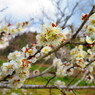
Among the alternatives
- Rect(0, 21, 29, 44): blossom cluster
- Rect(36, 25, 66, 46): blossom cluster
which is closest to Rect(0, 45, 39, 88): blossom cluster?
Rect(36, 25, 66, 46): blossom cluster

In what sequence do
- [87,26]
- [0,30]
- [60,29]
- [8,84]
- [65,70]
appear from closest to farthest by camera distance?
[60,29]
[87,26]
[8,84]
[65,70]
[0,30]

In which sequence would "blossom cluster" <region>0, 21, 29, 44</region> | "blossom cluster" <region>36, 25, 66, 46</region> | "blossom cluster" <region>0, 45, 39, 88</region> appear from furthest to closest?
"blossom cluster" <region>0, 21, 29, 44</region>
"blossom cluster" <region>0, 45, 39, 88</region>
"blossom cluster" <region>36, 25, 66, 46</region>

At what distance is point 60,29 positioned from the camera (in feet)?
3.94

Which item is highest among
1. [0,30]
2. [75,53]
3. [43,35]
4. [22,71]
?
[0,30]

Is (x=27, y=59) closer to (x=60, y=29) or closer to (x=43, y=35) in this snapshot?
(x=43, y=35)

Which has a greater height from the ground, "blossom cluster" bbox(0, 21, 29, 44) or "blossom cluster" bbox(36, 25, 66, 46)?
"blossom cluster" bbox(0, 21, 29, 44)

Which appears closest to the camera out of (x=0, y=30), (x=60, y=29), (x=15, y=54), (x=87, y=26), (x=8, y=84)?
(x=60, y=29)

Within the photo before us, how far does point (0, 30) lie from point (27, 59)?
5.97 ft

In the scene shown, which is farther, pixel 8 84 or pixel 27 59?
pixel 8 84

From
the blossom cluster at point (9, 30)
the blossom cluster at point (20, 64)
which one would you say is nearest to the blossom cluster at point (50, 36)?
the blossom cluster at point (20, 64)

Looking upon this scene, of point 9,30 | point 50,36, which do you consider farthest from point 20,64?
point 9,30

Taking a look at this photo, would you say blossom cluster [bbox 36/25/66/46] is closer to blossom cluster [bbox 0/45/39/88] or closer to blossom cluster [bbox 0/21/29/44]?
blossom cluster [bbox 0/45/39/88]

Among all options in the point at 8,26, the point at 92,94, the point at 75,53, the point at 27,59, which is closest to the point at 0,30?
the point at 8,26

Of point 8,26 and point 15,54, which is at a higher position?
point 8,26
